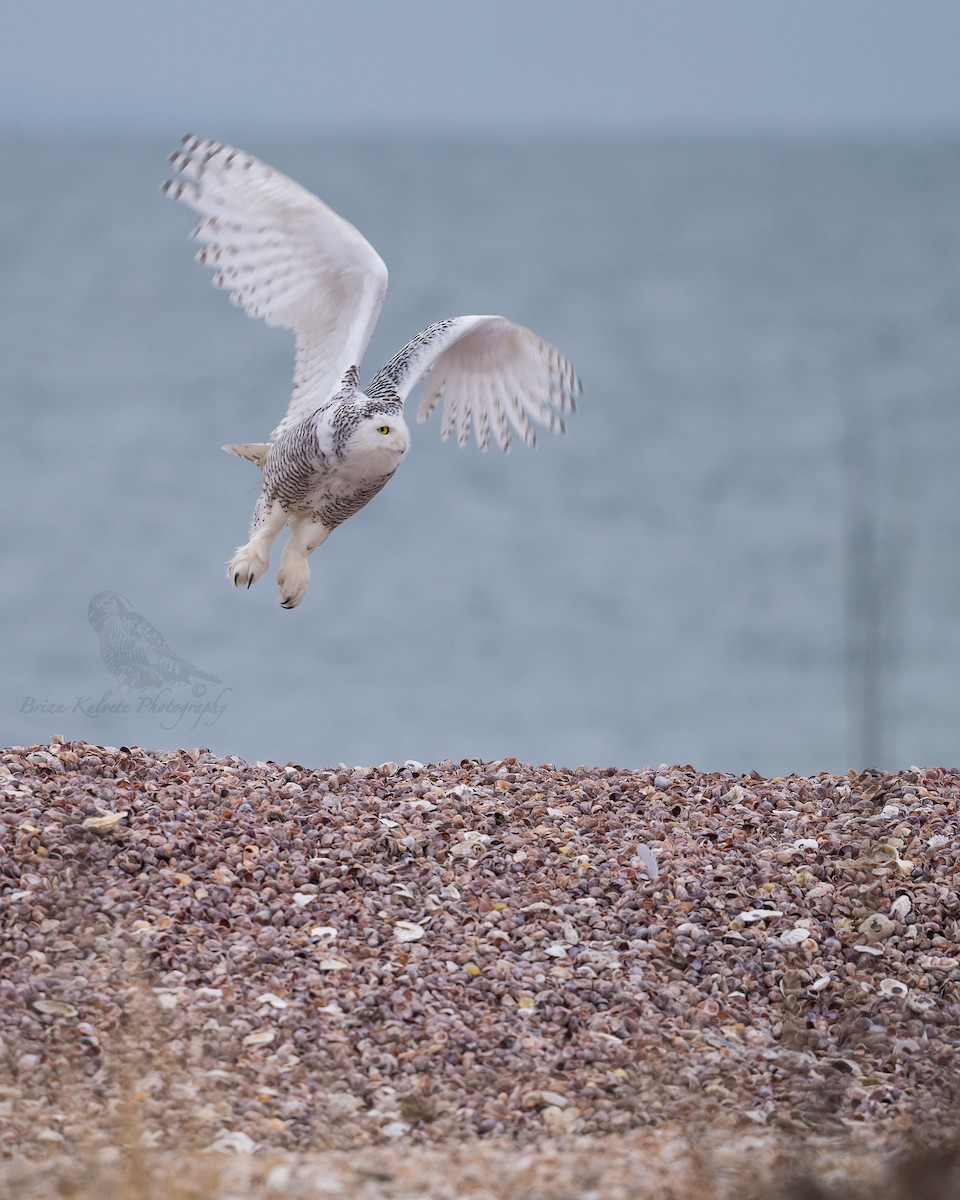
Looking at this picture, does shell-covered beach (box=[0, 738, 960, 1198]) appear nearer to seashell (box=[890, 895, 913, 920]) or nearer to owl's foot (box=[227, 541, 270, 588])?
seashell (box=[890, 895, 913, 920])

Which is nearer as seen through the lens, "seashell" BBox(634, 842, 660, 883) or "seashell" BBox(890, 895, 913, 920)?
"seashell" BBox(890, 895, 913, 920)

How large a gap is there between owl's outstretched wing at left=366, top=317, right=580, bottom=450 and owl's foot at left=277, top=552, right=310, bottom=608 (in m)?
0.77

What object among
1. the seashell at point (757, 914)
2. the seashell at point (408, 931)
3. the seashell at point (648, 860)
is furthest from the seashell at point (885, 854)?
the seashell at point (408, 931)

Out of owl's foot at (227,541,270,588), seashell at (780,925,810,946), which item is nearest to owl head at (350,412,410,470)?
owl's foot at (227,541,270,588)

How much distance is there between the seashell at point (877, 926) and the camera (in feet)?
13.0

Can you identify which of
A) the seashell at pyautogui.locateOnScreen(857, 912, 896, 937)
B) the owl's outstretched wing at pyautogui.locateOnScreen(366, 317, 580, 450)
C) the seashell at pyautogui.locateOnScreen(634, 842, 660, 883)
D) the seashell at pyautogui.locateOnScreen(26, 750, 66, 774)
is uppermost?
the owl's outstretched wing at pyautogui.locateOnScreen(366, 317, 580, 450)

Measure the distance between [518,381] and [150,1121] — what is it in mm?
2694

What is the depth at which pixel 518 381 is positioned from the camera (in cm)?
Answer: 491

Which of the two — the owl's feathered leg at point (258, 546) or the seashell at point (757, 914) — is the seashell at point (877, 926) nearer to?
the seashell at point (757, 914)

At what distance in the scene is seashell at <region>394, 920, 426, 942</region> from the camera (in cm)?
382

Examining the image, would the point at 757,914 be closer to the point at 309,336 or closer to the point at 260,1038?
the point at 260,1038

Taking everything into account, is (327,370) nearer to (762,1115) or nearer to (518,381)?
(518,381)

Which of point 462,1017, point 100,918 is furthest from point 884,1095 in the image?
point 100,918

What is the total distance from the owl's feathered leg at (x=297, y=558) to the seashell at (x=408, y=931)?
1035 mm
